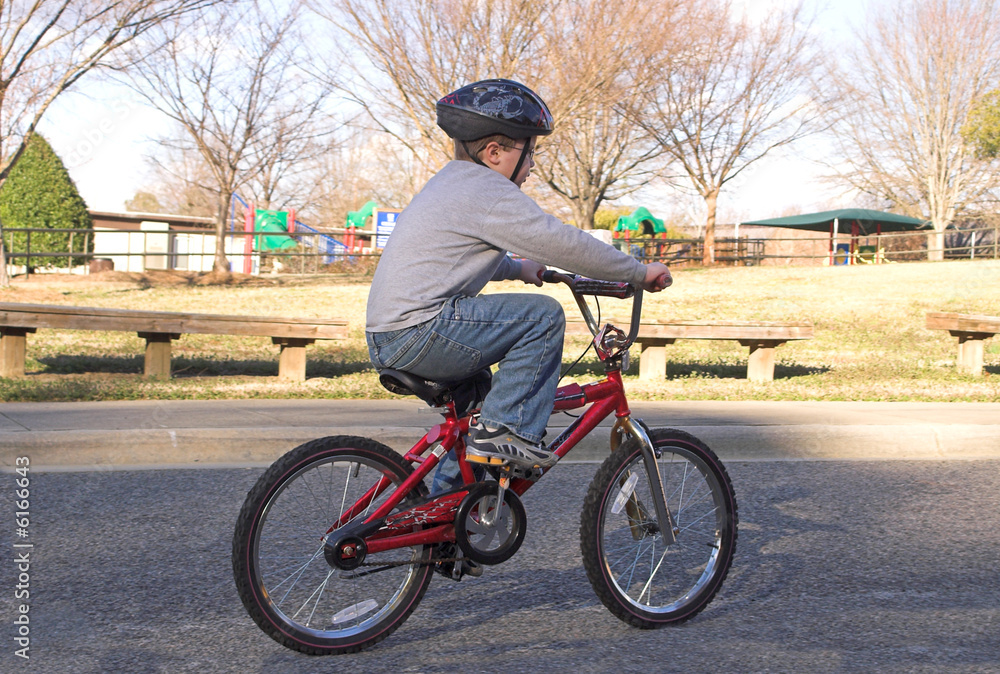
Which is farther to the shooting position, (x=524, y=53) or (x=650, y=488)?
(x=524, y=53)

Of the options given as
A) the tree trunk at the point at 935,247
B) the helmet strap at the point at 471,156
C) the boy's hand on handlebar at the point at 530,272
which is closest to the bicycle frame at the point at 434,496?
the boy's hand on handlebar at the point at 530,272

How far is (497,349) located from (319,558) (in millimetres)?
952

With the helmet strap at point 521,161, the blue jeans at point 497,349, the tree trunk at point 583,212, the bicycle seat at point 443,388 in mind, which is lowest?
the bicycle seat at point 443,388

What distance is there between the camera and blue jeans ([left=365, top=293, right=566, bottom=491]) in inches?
122

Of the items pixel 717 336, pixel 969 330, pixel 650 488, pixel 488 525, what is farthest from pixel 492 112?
pixel 969 330

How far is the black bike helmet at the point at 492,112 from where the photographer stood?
3.18 m

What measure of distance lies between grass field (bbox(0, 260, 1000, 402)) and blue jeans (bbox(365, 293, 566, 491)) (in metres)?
5.99

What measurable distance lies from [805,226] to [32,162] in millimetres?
30747

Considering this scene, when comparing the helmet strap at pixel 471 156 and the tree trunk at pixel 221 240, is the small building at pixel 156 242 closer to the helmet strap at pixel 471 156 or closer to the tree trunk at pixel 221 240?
the tree trunk at pixel 221 240

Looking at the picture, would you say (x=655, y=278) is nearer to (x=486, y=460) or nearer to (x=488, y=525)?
(x=486, y=460)

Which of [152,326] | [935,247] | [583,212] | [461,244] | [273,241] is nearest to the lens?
[461,244]

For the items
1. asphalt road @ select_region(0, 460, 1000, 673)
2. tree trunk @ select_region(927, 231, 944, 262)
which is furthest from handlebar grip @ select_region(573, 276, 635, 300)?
tree trunk @ select_region(927, 231, 944, 262)

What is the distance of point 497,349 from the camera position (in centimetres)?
316

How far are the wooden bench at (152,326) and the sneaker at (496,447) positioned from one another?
681 cm
